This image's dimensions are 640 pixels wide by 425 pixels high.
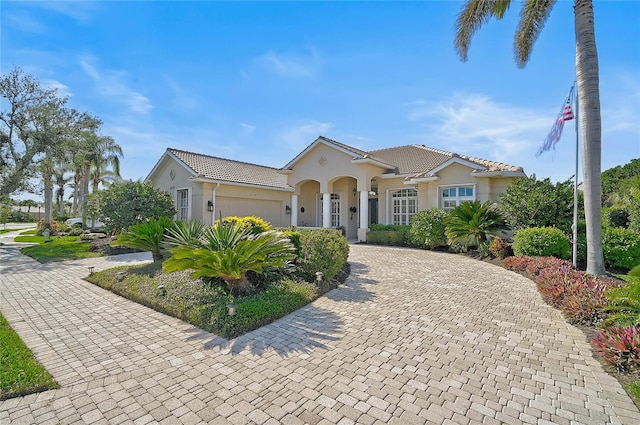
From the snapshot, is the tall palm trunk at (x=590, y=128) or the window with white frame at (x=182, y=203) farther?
the window with white frame at (x=182, y=203)

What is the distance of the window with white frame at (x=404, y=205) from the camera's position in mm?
18719

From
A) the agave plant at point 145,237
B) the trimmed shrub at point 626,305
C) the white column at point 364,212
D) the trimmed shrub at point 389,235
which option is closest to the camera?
the trimmed shrub at point 626,305

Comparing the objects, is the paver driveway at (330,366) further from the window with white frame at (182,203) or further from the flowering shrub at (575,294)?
the window with white frame at (182,203)

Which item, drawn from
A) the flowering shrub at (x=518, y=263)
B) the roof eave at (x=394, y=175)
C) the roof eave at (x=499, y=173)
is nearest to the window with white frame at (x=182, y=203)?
the roof eave at (x=394, y=175)

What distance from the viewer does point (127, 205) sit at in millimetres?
15500

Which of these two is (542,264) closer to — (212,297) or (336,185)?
(212,297)

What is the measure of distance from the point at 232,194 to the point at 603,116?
1827 cm

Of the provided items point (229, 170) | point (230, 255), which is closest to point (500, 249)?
point (230, 255)

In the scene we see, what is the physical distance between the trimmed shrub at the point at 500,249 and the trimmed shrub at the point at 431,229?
8.79 feet

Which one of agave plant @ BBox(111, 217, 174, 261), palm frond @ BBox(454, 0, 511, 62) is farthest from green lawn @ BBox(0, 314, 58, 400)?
palm frond @ BBox(454, 0, 511, 62)

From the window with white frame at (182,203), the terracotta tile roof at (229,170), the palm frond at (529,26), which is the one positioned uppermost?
the palm frond at (529,26)

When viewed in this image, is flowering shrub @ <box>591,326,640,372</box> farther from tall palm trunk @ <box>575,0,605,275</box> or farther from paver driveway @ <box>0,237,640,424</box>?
tall palm trunk @ <box>575,0,605,275</box>

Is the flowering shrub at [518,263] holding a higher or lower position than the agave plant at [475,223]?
lower

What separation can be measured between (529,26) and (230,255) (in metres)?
13.0
